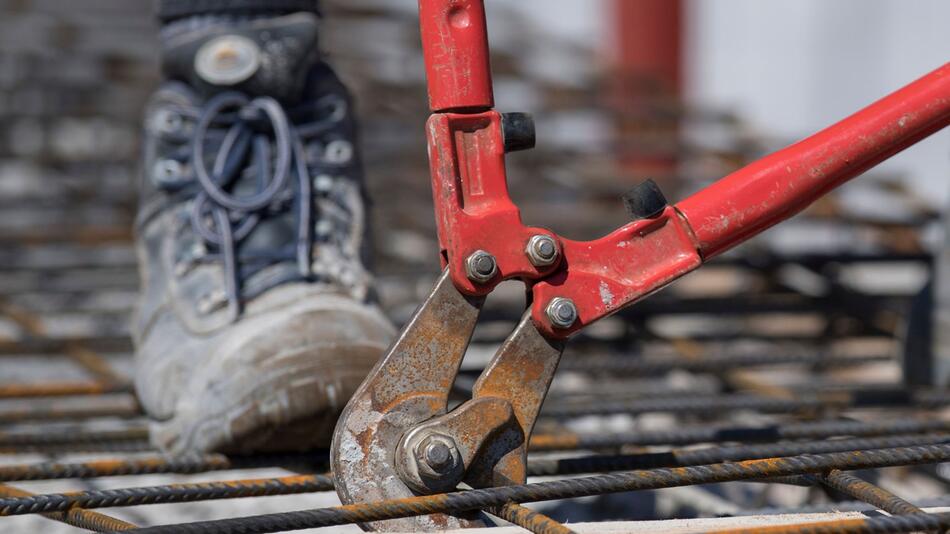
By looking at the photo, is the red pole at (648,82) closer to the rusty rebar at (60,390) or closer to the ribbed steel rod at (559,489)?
the rusty rebar at (60,390)

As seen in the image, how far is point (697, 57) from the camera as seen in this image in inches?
194

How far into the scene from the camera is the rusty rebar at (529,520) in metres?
0.67

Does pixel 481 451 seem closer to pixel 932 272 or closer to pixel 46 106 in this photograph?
pixel 932 272

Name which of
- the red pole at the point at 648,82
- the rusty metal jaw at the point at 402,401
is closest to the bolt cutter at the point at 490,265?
the rusty metal jaw at the point at 402,401

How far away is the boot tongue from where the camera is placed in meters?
1.06

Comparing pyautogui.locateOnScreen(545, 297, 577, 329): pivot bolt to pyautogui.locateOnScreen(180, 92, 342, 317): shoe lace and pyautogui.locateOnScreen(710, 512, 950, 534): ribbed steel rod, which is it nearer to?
pyautogui.locateOnScreen(710, 512, 950, 534): ribbed steel rod

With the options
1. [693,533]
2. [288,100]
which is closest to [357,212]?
[288,100]

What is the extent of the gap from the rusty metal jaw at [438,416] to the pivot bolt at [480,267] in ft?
0.07

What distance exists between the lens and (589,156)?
3139 millimetres

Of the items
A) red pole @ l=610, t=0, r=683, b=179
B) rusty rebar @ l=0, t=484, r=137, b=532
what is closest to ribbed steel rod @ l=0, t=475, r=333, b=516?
rusty rebar @ l=0, t=484, r=137, b=532

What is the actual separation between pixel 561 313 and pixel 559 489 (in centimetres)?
10

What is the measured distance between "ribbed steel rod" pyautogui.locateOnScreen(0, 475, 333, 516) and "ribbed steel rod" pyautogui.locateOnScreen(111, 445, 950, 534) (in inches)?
3.5

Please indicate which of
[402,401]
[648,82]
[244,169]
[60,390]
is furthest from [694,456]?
[648,82]

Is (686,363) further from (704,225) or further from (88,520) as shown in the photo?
(88,520)
